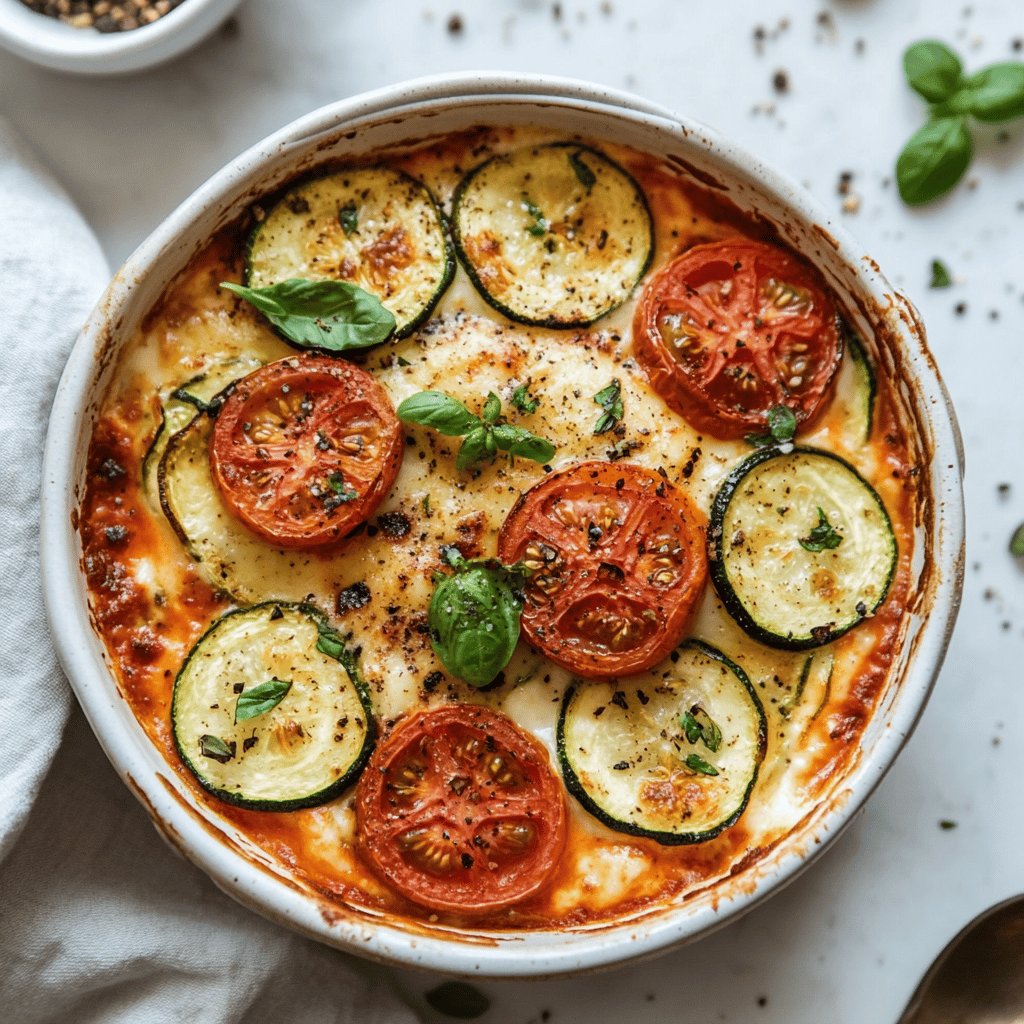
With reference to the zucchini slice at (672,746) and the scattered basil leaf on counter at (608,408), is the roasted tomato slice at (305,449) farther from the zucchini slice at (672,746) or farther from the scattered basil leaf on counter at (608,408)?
the zucchini slice at (672,746)

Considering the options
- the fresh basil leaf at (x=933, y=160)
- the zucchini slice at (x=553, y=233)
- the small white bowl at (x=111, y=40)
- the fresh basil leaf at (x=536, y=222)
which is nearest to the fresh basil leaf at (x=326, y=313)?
the zucchini slice at (x=553, y=233)

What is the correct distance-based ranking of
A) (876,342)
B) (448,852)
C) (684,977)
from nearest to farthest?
(448,852) < (876,342) < (684,977)

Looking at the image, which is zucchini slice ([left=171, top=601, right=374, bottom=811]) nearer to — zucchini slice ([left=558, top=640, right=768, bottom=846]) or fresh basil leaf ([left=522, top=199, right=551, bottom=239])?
zucchini slice ([left=558, top=640, right=768, bottom=846])

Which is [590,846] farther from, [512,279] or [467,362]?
[512,279]

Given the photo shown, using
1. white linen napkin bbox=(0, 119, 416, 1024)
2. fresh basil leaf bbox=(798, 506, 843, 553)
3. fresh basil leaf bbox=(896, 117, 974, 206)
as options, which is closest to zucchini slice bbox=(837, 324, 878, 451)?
Result: fresh basil leaf bbox=(798, 506, 843, 553)

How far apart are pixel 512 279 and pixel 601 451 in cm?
46

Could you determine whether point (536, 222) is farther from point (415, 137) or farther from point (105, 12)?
point (105, 12)

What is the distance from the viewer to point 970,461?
3217 mm

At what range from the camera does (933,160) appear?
318 centimetres

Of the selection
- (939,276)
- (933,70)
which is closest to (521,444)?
(939,276)

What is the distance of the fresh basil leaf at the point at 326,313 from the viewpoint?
270cm

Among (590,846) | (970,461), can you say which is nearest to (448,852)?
(590,846)

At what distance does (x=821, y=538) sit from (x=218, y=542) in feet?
4.45

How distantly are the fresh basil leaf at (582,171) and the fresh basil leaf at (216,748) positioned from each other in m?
1.53
